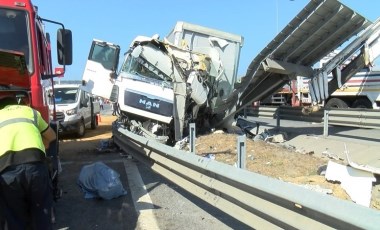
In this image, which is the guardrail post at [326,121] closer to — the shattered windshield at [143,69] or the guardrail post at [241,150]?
the shattered windshield at [143,69]

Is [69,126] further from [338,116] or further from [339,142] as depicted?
[339,142]

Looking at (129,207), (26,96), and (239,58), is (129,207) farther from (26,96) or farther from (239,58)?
(239,58)

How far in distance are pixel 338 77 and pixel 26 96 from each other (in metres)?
9.33

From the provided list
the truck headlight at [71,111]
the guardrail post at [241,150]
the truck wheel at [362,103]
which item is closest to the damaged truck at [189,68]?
the truck headlight at [71,111]

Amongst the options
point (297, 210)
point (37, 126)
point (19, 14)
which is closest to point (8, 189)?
point (37, 126)

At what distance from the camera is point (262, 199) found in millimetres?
3537

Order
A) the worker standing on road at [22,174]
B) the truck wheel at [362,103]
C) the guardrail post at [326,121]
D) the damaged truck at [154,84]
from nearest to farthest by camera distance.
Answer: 1. the worker standing on road at [22,174]
2. the guardrail post at [326,121]
3. the damaged truck at [154,84]
4. the truck wheel at [362,103]

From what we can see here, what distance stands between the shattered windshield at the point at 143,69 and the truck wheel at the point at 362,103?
430 inches

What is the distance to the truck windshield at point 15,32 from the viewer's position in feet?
18.4

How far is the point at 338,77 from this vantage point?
481 inches

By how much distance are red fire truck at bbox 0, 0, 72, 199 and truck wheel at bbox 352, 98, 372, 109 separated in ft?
49.5

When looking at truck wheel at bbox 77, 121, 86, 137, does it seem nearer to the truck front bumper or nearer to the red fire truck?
the truck front bumper

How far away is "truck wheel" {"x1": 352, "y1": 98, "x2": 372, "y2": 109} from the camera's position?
18.3 m

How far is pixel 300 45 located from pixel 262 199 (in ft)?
26.1
